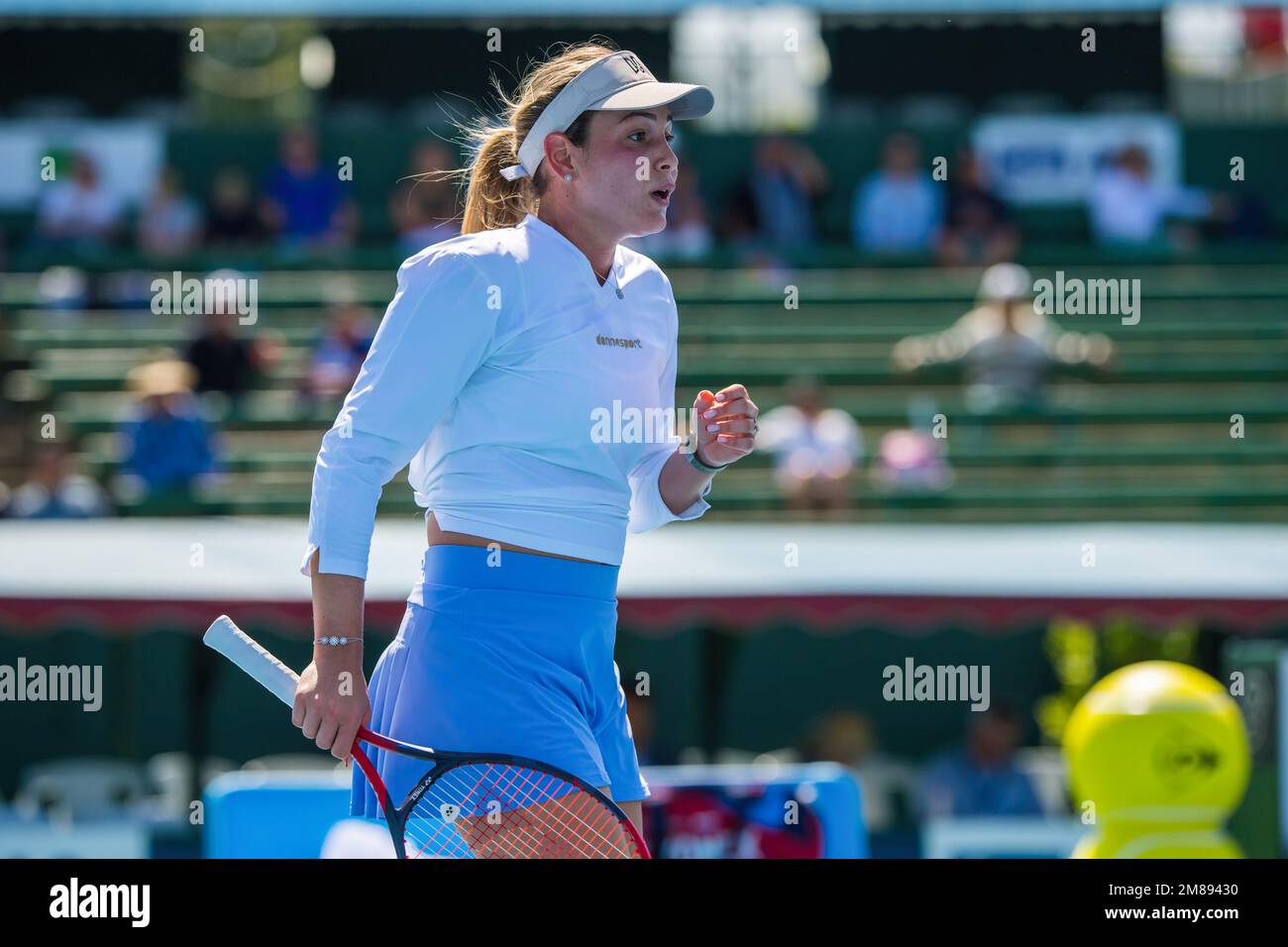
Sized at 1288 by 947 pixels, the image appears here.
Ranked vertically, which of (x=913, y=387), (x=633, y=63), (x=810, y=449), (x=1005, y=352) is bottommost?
(x=810, y=449)

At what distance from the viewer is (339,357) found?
35.5ft

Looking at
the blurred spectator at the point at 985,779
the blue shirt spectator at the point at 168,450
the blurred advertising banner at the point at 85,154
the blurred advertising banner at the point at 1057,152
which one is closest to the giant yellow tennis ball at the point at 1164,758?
the blurred spectator at the point at 985,779

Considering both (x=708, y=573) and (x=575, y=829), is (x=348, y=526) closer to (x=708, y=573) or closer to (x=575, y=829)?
(x=575, y=829)

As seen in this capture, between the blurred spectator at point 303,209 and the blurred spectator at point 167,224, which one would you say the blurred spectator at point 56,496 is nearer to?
the blurred spectator at point 167,224

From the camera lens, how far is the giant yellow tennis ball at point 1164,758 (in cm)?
568

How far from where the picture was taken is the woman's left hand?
116 inches

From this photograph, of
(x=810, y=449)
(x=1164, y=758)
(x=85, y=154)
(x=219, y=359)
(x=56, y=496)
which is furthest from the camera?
(x=85, y=154)

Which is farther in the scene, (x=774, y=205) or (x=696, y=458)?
(x=774, y=205)

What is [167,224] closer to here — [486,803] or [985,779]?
[985,779]

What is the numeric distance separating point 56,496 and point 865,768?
4009 mm

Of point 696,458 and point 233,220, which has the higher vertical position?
point 233,220

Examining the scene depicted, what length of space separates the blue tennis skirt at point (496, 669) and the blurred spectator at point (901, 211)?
10186 millimetres

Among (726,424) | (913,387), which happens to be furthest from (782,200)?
(726,424)
